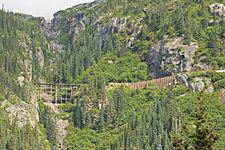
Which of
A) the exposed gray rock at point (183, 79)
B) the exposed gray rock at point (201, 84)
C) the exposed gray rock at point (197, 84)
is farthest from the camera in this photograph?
the exposed gray rock at point (183, 79)

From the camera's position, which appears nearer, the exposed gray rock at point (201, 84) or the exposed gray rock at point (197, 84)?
the exposed gray rock at point (201, 84)

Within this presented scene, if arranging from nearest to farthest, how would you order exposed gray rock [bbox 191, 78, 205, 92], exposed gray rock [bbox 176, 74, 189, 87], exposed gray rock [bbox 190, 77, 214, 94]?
exposed gray rock [bbox 190, 77, 214, 94] < exposed gray rock [bbox 191, 78, 205, 92] < exposed gray rock [bbox 176, 74, 189, 87]

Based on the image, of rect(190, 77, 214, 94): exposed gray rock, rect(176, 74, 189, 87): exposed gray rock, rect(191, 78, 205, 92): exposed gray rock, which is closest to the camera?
rect(190, 77, 214, 94): exposed gray rock

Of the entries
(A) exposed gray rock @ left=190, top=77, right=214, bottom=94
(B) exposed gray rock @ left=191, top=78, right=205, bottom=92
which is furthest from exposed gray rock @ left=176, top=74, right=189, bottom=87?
(A) exposed gray rock @ left=190, top=77, right=214, bottom=94

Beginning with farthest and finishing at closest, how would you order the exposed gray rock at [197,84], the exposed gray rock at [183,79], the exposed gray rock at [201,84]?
the exposed gray rock at [183,79], the exposed gray rock at [197,84], the exposed gray rock at [201,84]

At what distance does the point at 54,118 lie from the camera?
623 feet

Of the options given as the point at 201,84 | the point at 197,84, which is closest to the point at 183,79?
the point at 197,84

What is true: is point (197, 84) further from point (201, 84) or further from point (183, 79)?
point (183, 79)

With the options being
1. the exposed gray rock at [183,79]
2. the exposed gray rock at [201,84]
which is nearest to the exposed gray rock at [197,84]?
the exposed gray rock at [201,84]

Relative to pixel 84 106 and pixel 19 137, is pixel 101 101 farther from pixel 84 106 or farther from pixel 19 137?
pixel 19 137

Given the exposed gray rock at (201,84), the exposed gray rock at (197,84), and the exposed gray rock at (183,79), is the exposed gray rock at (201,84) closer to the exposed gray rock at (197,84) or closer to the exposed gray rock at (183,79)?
the exposed gray rock at (197,84)

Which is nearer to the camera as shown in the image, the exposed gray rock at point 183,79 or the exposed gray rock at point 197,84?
the exposed gray rock at point 197,84

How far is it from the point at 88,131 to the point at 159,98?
2157 cm

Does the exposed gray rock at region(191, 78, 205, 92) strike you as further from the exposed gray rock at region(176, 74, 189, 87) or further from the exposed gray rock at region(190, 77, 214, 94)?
the exposed gray rock at region(176, 74, 189, 87)
